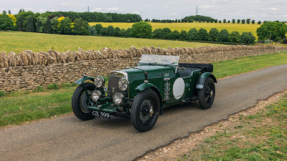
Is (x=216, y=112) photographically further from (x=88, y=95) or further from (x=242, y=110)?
(x=88, y=95)

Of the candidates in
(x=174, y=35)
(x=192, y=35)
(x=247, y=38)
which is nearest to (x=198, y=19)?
(x=174, y=35)

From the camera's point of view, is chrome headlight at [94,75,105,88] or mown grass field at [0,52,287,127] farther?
mown grass field at [0,52,287,127]

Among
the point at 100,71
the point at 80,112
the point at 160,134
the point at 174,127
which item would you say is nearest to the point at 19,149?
the point at 80,112

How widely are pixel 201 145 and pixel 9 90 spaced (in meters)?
8.19

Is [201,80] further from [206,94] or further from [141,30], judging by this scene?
[141,30]

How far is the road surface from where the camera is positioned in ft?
16.0

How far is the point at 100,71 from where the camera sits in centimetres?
1341

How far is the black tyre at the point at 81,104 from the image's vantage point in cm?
677

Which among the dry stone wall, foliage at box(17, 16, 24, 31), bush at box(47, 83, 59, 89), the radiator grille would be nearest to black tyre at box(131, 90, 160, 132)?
the radiator grille

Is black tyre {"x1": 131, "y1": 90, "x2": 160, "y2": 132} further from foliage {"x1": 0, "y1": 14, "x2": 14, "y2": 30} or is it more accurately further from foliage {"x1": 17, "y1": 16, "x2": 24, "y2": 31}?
foliage {"x1": 17, "y1": 16, "x2": 24, "y2": 31}

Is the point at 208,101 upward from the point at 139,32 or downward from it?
downward

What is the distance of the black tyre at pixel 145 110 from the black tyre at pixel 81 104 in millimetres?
1706

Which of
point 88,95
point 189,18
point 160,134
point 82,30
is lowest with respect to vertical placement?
point 160,134

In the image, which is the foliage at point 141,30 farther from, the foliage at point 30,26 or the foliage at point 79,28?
the foliage at point 30,26
